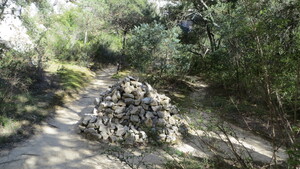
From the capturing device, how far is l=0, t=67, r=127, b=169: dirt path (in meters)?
4.07

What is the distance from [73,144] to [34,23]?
6.72 m

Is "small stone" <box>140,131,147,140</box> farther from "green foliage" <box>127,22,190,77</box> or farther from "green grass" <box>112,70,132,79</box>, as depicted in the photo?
"green grass" <box>112,70,132,79</box>

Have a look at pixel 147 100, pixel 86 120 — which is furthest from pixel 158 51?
pixel 86 120

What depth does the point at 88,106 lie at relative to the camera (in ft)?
25.2

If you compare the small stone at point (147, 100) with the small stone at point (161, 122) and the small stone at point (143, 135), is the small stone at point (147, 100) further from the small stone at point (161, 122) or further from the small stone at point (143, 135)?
the small stone at point (143, 135)

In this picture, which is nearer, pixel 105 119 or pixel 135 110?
pixel 105 119

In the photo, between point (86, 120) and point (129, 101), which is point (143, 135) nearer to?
point (129, 101)

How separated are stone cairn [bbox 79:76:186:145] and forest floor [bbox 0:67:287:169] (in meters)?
0.30

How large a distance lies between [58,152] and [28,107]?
2585mm

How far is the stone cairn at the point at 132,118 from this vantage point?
17.8 ft

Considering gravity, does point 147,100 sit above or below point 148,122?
above

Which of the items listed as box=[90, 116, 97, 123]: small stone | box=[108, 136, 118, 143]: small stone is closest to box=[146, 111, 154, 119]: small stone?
box=[108, 136, 118, 143]: small stone

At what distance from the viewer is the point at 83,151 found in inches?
188

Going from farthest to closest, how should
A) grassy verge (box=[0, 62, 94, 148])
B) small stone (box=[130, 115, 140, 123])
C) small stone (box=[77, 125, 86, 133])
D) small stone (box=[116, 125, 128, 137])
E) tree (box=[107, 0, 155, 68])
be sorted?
1. tree (box=[107, 0, 155, 68])
2. small stone (box=[130, 115, 140, 123])
3. small stone (box=[77, 125, 86, 133])
4. small stone (box=[116, 125, 128, 137])
5. grassy verge (box=[0, 62, 94, 148])
